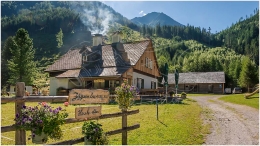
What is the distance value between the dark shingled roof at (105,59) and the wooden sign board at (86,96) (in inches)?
738

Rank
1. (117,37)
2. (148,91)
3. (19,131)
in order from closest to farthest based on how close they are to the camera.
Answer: (19,131), (148,91), (117,37)

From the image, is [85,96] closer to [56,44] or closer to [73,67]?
[73,67]

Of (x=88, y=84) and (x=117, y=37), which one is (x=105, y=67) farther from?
(x=117, y=37)

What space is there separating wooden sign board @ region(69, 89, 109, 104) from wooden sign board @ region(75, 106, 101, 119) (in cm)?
23

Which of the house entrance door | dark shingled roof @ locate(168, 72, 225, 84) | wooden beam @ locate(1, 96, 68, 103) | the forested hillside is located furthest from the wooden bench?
the forested hillside

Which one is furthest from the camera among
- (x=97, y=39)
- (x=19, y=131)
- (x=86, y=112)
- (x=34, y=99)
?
(x=97, y=39)

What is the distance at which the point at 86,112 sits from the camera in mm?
6477

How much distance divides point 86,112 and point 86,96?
A: 457 mm

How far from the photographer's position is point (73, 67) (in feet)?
101

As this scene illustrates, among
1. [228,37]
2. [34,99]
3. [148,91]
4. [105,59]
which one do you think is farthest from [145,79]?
[228,37]

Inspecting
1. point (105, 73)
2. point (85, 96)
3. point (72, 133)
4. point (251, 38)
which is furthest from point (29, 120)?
point (251, 38)

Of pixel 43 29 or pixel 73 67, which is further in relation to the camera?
pixel 43 29

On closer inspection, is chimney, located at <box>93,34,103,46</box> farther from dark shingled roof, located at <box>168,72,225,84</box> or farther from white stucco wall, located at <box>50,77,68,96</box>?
dark shingled roof, located at <box>168,72,225,84</box>

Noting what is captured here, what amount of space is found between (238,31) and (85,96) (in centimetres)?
20767
